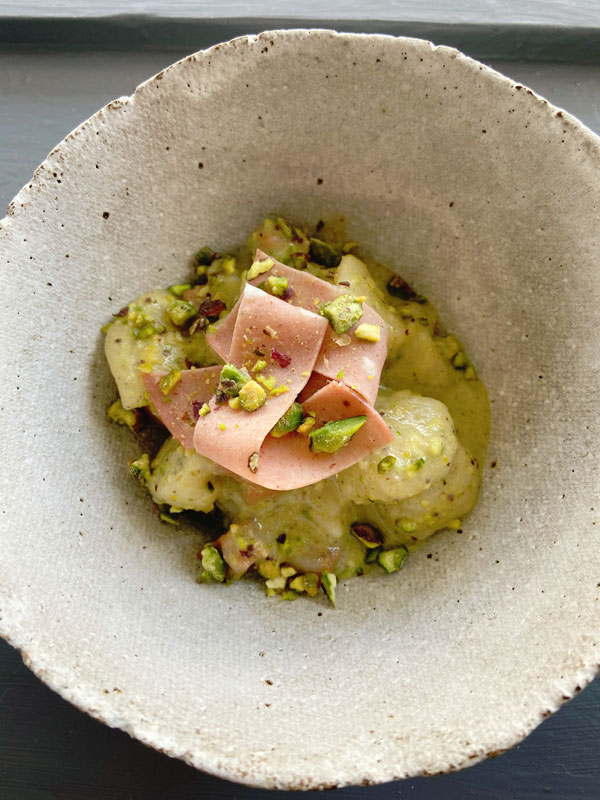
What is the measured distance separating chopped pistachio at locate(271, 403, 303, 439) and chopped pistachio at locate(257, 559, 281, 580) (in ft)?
1.05

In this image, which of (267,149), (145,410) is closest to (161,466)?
(145,410)

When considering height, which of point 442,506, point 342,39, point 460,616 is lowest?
point 460,616

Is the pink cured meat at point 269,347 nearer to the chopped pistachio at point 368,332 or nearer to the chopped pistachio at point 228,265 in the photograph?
the chopped pistachio at point 368,332

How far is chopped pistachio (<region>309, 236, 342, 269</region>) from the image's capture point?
165 centimetres

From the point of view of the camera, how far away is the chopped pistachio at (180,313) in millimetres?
1562

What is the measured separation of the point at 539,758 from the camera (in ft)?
5.37

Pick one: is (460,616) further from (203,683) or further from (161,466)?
(161,466)

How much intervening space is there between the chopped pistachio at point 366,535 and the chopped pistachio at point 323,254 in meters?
0.64

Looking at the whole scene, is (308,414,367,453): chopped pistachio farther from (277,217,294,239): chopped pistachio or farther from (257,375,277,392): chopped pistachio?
(277,217,294,239): chopped pistachio

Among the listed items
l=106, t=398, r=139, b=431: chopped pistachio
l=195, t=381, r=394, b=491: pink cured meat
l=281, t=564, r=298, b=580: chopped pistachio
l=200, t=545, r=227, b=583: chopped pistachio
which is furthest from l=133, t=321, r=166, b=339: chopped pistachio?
l=281, t=564, r=298, b=580: chopped pistachio

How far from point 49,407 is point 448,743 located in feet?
3.40

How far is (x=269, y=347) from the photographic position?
1.42 meters

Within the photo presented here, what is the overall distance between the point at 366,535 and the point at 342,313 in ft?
1.67

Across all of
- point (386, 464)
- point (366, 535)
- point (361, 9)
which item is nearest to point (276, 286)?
point (386, 464)
